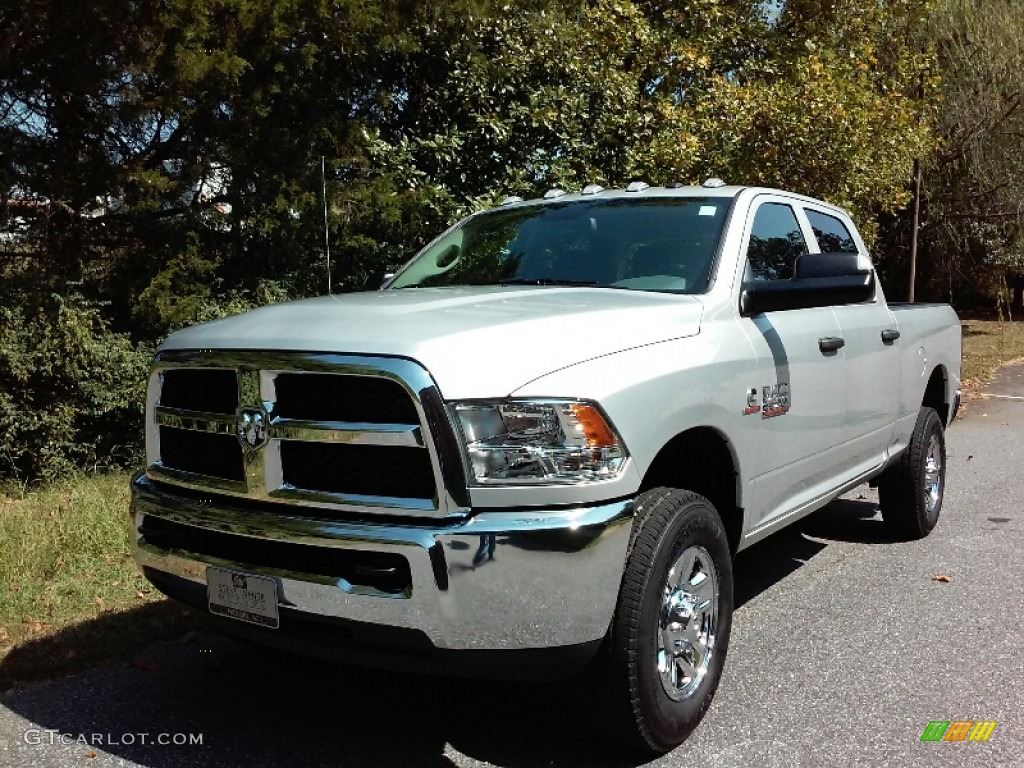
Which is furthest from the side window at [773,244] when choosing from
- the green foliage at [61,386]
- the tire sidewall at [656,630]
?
the green foliage at [61,386]

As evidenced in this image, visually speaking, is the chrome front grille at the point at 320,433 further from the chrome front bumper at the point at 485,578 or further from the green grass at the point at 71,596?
the green grass at the point at 71,596

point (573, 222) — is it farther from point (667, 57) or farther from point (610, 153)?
point (667, 57)

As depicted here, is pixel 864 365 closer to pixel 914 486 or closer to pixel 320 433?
pixel 914 486

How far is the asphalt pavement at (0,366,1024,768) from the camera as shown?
3.39m

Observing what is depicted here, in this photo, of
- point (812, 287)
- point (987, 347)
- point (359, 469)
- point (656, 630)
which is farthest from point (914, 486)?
point (987, 347)

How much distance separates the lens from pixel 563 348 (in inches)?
120

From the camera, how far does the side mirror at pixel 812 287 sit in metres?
3.89

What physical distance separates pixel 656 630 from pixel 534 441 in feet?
2.53

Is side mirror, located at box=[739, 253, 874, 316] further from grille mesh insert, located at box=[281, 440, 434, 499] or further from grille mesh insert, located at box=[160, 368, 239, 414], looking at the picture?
grille mesh insert, located at box=[160, 368, 239, 414]

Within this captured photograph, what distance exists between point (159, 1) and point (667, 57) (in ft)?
23.7

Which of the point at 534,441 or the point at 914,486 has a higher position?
the point at 534,441

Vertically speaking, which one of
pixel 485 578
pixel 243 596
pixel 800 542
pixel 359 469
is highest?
pixel 359 469

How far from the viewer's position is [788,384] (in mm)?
4133

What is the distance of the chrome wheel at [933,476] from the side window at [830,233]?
1.44 m
